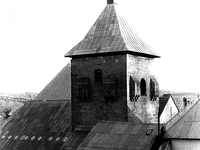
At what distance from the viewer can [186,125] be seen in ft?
73.8

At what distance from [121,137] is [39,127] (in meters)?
12.9

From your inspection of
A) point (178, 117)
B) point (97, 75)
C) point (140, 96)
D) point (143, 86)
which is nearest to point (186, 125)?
point (178, 117)

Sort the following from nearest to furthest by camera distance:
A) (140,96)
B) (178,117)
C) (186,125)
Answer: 1. (186,125)
2. (178,117)
3. (140,96)

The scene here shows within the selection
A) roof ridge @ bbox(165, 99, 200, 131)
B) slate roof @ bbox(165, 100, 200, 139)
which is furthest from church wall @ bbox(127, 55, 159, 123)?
slate roof @ bbox(165, 100, 200, 139)

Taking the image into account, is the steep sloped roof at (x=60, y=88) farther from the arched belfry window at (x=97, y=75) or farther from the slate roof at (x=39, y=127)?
the arched belfry window at (x=97, y=75)

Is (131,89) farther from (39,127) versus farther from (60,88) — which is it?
(60,88)

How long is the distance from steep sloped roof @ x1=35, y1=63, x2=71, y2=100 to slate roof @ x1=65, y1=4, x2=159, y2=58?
416 inches

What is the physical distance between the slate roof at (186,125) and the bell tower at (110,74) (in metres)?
6.68

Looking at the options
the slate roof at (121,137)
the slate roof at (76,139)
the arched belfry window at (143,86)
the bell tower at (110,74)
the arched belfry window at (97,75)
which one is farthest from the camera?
the arched belfry window at (143,86)

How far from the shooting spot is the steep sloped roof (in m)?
41.5

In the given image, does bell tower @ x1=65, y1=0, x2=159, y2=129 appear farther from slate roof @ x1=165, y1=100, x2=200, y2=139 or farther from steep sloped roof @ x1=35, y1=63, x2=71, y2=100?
steep sloped roof @ x1=35, y1=63, x2=71, y2=100

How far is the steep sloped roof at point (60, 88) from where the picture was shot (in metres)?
41.5

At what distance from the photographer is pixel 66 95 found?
4141 centimetres

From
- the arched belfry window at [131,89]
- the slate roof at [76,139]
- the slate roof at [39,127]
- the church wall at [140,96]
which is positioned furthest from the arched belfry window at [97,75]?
the slate roof at [39,127]
